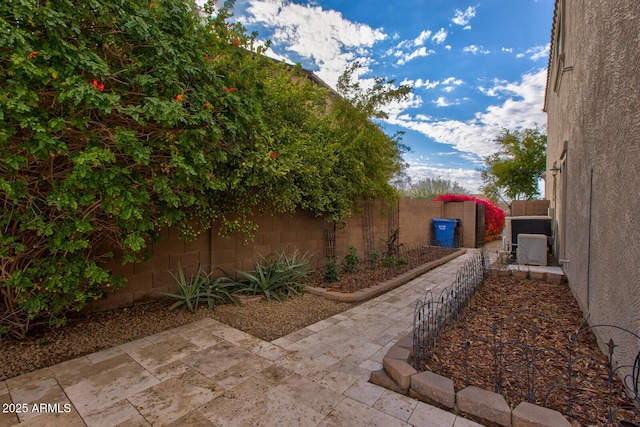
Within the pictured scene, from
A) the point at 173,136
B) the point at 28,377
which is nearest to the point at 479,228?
the point at 173,136

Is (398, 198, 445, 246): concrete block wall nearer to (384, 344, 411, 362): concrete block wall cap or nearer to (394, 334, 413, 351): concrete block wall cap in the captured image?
(394, 334, 413, 351): concrete block wall cap

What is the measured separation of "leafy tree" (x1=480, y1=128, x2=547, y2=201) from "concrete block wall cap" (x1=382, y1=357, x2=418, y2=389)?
13847 mm

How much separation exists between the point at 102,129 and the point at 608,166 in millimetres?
3973

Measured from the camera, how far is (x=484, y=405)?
1748mm

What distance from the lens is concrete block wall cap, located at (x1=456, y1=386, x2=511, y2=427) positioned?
1.68 metres

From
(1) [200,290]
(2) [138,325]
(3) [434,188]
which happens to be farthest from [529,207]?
(3) [434,188]

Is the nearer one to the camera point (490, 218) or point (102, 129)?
point (102, 129)

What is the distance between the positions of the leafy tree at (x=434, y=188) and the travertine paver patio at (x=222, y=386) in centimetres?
1669

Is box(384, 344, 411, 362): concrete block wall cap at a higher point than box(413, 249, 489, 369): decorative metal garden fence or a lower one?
lower

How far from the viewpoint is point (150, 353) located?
8.70 ft

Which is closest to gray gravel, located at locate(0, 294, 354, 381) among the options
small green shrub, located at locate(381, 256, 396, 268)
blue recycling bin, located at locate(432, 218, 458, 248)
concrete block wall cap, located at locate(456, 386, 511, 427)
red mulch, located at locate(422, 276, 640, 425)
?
red mulch, located at locate(422, 276, 640, 425)

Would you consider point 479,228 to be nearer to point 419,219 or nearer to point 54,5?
point 419,219

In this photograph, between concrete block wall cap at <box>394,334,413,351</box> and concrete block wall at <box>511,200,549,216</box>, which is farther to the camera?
concrete block wall at <box>511,200,549,216</box>

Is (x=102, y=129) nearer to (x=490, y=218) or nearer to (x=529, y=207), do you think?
(x=529, y=207)
